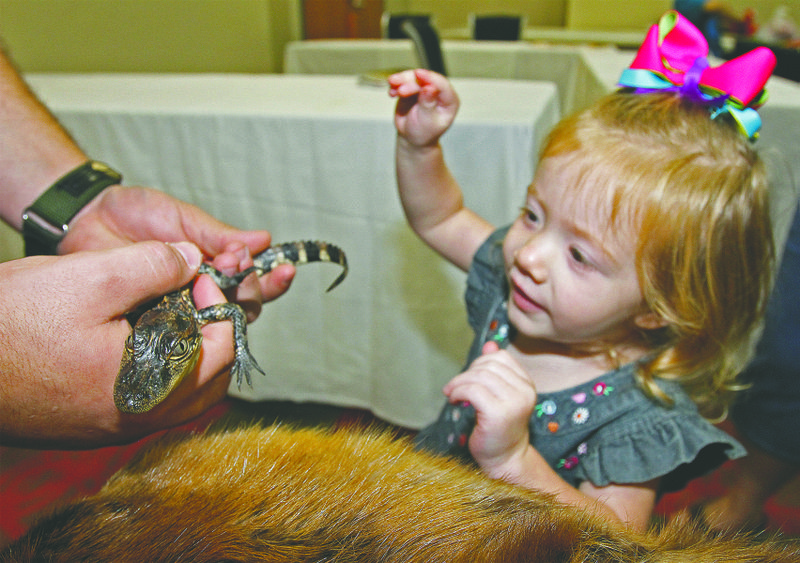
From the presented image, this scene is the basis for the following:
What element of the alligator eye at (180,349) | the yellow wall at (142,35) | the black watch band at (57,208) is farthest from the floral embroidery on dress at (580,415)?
the yellow wall at (142,35)

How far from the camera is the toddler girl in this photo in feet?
2.73

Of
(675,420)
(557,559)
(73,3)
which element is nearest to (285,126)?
(73,3)

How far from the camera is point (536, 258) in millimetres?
858

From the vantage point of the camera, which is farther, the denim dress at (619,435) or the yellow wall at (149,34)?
the yellow wall at (149,34)

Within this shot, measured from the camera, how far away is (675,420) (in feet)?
3.02

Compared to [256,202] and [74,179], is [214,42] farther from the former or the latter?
[74,179]

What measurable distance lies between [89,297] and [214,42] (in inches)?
125

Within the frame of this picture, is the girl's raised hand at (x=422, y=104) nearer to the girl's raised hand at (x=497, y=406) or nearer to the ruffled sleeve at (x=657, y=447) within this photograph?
the girl's raised hand at (x=497, y=406)

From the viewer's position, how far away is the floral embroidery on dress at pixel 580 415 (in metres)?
0.99

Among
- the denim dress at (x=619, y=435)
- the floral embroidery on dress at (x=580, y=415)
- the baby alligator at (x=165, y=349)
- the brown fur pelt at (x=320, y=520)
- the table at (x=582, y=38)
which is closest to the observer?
the brown fur pelt at (x=320, y=520)

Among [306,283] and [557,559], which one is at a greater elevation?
[557,559]

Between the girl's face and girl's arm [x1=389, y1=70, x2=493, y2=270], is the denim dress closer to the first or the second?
the girl's face

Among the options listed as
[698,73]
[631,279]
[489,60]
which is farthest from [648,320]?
[489,60]

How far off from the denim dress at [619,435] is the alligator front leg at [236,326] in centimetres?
38
